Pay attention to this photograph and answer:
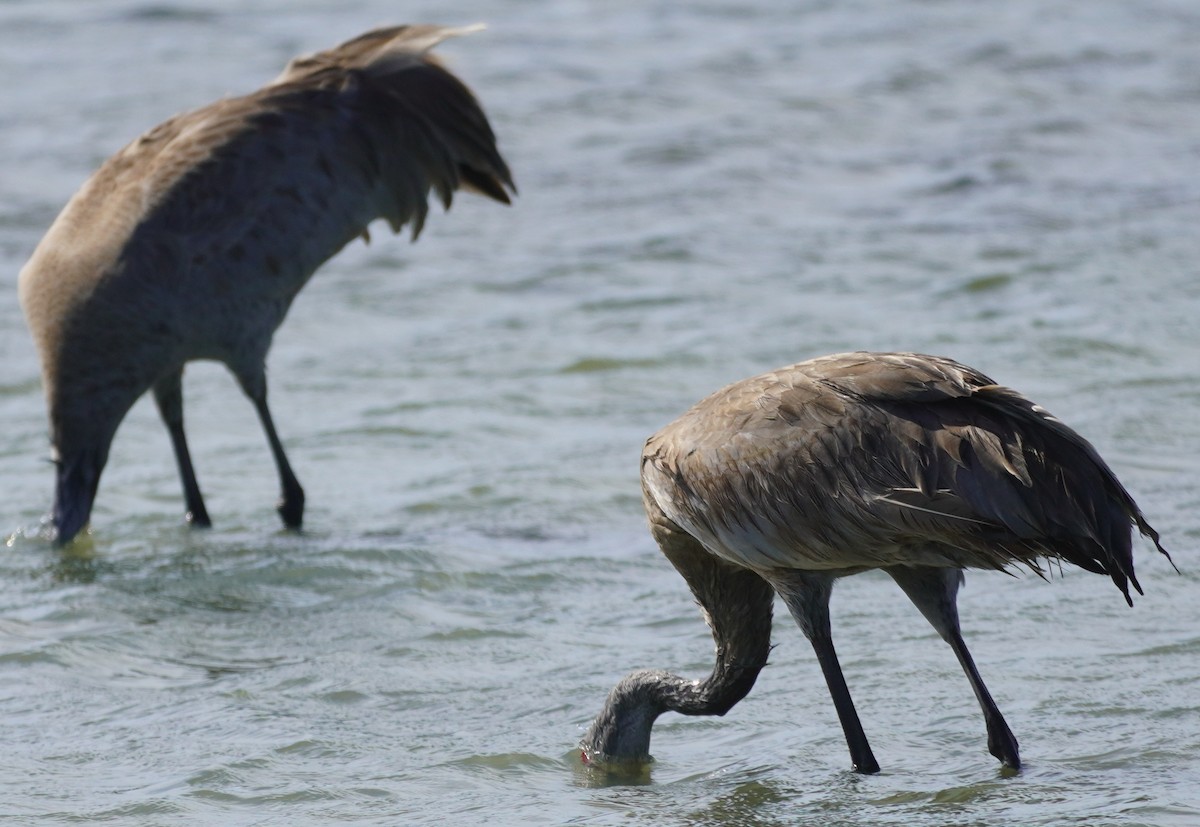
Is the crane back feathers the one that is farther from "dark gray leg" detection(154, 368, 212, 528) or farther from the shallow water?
"dark gray leg" detection(154, 368, 212, 528)

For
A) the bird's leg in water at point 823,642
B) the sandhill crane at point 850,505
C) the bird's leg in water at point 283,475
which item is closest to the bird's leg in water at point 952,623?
the sandhill crane at point 850,505

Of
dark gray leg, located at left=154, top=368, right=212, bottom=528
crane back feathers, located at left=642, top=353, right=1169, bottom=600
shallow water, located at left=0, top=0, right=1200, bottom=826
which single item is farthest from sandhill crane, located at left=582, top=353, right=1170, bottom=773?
dark gray leg, located at left=154, top=368, right=212, bottom=528

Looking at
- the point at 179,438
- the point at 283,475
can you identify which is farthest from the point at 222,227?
the point at 283,475

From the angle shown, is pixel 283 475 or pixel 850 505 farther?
pixel 283 475

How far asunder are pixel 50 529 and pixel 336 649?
6.28 feet

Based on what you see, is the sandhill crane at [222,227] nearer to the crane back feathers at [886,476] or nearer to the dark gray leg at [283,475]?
the dark gray leg at [283,475]

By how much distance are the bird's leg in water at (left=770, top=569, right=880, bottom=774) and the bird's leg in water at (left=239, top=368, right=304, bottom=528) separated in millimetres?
3728

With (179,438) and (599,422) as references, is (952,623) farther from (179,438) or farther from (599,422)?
(179,438)

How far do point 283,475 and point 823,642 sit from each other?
389 cm

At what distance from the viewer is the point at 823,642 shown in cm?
565

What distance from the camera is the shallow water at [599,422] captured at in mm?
5988

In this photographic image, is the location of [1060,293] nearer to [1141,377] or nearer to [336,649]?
[1141,377]

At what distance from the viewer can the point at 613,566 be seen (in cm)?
795

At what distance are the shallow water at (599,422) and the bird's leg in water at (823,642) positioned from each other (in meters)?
0.11
